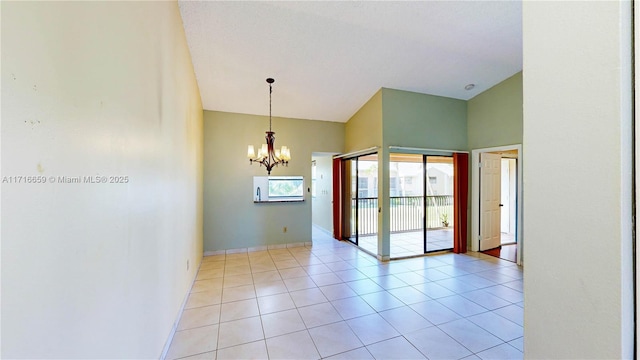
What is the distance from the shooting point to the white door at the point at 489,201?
498 centimetres

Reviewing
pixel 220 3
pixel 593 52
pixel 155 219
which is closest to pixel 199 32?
pixel 220 3

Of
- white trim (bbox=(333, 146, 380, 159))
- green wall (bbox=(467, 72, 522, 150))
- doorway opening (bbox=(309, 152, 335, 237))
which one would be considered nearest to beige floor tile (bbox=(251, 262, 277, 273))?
doorway opening (bbox=(309, 152, 335, 237))

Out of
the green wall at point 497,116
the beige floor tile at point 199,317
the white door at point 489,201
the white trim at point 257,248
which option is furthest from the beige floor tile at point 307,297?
the green wall at point 497,116

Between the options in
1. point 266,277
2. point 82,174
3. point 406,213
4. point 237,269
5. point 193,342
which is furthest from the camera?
point 406,213

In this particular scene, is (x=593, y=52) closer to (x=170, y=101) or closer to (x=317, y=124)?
(x=170, y=101)

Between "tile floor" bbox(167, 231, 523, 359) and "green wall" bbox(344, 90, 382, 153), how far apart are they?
226cm

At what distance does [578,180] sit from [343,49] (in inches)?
128

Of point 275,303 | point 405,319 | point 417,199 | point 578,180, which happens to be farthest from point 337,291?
point 417,199

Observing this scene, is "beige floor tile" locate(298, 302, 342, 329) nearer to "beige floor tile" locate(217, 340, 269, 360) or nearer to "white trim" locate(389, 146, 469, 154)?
"beige floor tile" locate(217, 340, 269, 360)

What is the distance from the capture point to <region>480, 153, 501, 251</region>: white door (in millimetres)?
4977

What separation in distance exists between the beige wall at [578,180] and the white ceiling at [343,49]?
2451mm

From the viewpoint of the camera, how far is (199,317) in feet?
8.66

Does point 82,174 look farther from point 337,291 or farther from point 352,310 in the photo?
point 337,291

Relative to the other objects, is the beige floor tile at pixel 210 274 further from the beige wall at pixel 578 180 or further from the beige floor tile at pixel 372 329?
the beige wall at pixel 578 180
